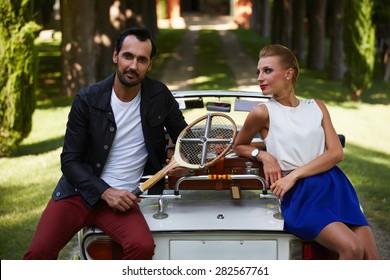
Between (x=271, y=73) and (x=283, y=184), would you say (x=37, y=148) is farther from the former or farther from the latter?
(x=283, y=184)

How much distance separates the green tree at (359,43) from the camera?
17500mm

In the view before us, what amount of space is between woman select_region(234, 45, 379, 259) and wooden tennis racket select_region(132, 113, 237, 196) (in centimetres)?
14

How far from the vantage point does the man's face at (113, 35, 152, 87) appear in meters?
3.98

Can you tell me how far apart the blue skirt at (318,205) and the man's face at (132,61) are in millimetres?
1129

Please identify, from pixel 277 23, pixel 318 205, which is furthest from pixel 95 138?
pixel 277 23

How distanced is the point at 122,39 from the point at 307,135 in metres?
1.25

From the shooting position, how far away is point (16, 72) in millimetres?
10203

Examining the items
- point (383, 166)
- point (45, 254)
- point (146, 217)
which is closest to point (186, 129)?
point (146, 217)

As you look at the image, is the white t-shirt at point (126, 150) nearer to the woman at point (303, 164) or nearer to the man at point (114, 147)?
the man at point (114, 147)

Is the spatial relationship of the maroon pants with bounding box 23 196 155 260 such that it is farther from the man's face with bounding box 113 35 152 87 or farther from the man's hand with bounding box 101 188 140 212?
the man's face with bounding box 113 35 152 87

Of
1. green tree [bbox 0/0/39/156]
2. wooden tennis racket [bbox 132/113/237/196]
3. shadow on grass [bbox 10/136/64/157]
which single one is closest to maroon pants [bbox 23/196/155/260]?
wooden tennis racket [bbox 132/113/237/196]

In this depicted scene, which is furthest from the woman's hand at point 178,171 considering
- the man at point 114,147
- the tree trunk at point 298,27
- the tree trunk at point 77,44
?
the tree trunk at point 298,27

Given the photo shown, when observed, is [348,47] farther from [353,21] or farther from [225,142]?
[225,142]

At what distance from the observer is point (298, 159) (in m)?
3.76
